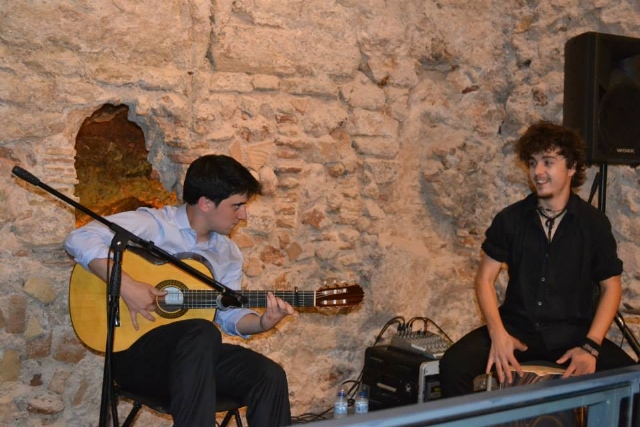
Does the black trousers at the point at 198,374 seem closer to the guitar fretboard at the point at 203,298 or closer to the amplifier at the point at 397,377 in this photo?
the guitar fretboard at the point at 203,298

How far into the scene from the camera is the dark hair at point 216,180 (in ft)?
9.25

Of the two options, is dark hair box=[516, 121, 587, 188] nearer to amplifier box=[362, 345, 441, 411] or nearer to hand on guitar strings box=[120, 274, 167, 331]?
amplifier box=[362, 345, 441, 411]

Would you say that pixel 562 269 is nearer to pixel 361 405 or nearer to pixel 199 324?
pixel 361 405

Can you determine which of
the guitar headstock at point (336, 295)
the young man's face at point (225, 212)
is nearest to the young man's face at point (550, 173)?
the guitar headstock at point (336, 295)

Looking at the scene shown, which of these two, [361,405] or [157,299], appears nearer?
[157,299]

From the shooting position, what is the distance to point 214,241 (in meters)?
2.96

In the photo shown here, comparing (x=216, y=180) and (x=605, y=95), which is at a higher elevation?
(x=605, y=95)

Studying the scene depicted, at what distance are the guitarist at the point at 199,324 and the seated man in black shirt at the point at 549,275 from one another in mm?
836

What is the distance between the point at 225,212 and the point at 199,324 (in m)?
0.52

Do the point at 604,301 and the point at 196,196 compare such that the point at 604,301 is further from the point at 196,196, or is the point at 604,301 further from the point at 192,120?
the point at 192,120

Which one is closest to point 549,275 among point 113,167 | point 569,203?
point 569,203

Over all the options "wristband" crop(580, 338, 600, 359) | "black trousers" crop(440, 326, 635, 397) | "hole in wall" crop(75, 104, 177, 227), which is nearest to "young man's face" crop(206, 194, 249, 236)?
"hole in wall" crop(75, 104, 177, 227)

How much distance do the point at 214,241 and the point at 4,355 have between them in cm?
94

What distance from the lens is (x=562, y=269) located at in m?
3.04
